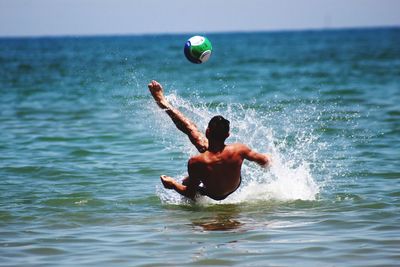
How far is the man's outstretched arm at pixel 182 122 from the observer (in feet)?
31.4

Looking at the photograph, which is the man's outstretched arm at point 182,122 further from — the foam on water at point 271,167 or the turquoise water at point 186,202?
the turquoise water at point 186,202

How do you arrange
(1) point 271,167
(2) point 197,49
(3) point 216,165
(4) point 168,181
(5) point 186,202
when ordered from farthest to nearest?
(2) point 197,49 → (5) point 186,202 → (4) point 168,181 → (1) point 271,167 → (3) point 216,165

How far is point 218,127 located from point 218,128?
0.06ft

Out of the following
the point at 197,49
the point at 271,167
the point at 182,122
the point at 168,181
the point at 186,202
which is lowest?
the point at 186,202

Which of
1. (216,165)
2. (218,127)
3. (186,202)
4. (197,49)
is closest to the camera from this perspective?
(218,127)

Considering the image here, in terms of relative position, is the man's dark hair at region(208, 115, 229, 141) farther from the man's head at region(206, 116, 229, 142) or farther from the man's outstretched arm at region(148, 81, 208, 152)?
the man's outstretched arm at region(148, 81, 208, 152)

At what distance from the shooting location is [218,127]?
8594mm

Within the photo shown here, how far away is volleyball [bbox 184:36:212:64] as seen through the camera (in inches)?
402

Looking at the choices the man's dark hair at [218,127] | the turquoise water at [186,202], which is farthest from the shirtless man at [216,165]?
the turquoise water at [186,202]

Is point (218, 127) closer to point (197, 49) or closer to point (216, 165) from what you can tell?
point (216, 165)

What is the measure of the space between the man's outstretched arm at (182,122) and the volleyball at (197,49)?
2.18 feet

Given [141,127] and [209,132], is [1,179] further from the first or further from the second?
[141,127]

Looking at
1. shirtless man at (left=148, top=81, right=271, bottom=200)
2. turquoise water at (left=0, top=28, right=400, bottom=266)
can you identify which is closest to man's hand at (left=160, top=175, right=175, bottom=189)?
shirtless man at (left=148, top=81, right=271, bottom=200)

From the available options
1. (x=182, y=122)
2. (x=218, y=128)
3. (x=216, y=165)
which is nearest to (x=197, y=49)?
(x=182, y=122)
